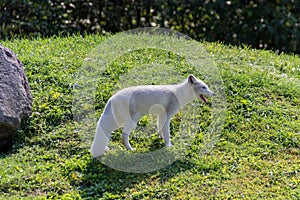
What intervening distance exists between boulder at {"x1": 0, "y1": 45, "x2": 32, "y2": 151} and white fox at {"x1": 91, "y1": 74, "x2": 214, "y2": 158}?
3.05 ft

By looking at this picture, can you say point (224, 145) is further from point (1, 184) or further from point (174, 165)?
point (1, 184)

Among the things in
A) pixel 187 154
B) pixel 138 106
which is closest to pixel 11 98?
pixel 138 106

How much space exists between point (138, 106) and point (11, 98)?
55.4 inches

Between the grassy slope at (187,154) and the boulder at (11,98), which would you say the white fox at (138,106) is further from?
the boulder at (11,98)

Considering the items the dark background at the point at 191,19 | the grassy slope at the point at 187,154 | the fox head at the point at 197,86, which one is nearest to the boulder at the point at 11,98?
the grassy slope at the point at 187,154

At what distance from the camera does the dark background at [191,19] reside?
422 inches

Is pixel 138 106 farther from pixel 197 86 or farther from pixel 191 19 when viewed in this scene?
pixel 191 19

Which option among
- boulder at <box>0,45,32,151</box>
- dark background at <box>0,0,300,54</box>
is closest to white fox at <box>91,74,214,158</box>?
boulder at <box>0,45,32,151</box>

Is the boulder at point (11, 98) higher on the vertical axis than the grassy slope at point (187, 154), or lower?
higher

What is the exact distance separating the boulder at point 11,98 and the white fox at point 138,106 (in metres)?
0.93

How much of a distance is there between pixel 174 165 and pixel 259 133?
1206 millimetres

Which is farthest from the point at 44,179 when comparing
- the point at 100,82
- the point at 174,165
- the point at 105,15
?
the point at 105,15

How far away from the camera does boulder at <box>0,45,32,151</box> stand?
662 centimetres

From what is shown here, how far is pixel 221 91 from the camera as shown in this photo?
774cm
